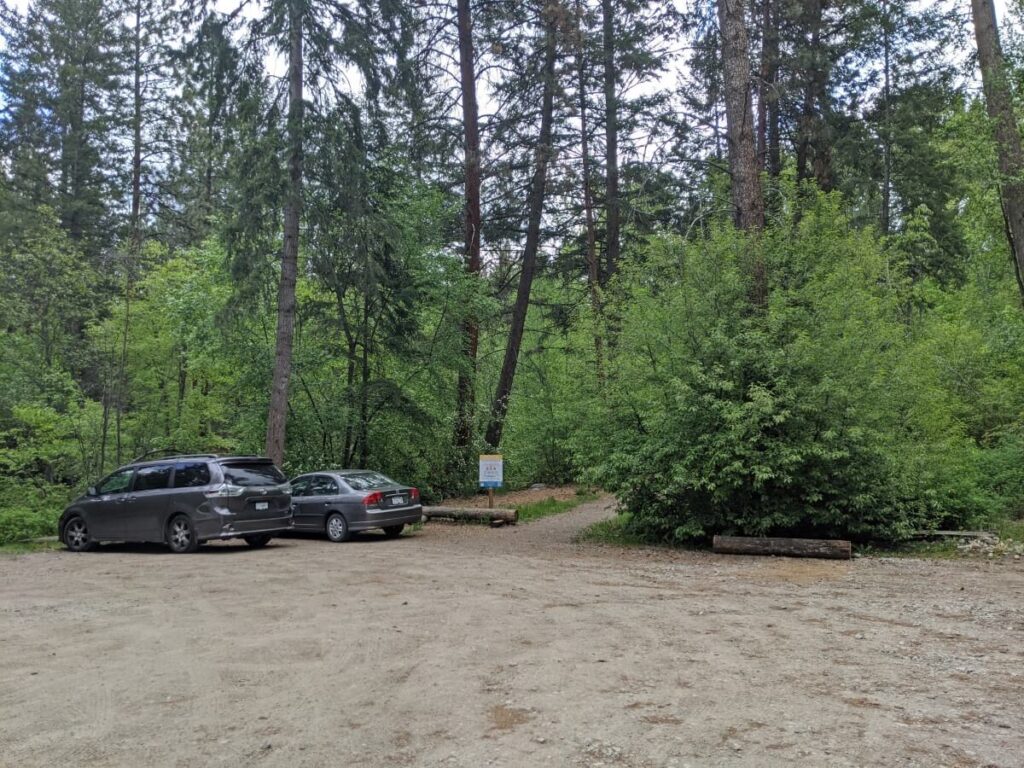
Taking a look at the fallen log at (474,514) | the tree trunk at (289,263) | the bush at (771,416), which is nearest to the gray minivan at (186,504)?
the tree trunk at (289,263)

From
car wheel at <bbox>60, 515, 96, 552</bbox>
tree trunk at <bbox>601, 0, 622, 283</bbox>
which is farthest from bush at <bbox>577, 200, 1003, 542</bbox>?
tree trunk at <bbox>601, 0, 622, 283</bbox>

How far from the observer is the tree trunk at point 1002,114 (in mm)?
14023

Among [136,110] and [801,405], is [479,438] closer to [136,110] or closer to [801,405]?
[801,405]

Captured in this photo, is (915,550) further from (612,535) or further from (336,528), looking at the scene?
(336,528)

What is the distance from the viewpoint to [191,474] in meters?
13.7

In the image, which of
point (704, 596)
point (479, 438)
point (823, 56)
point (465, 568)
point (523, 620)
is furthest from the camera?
point (479, 438)

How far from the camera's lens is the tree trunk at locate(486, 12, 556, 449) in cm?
2288

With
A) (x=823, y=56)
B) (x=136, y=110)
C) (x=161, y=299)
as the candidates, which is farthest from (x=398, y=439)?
(x=136, y=110)

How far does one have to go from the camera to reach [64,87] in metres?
28.9

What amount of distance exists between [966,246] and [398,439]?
22887 millimetres

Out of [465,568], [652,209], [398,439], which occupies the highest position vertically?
[652,209]

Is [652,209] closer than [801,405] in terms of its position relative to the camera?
No

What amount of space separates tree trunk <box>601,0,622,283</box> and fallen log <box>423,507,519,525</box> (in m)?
9.77

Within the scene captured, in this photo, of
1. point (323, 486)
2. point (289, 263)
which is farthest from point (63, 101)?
point (323, 486)
